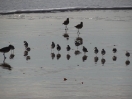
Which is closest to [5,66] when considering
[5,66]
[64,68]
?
[5,66]

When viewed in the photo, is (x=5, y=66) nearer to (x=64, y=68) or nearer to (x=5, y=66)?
(x=5, y=66)

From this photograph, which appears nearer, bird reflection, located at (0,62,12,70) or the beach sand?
the beach sand

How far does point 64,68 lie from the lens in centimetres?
1401

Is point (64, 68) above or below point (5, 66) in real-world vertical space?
below

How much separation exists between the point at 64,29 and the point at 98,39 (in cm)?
360

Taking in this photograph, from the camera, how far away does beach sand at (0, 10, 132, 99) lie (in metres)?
11.4

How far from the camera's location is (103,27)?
76.0ft

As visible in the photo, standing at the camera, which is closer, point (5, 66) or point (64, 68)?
point (64, 68)

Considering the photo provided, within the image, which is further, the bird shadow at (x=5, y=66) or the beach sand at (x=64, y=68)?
the bird shadow at (x=5, y=66)

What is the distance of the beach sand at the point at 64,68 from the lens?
1141cm

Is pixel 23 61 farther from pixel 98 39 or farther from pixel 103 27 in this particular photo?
pixel 103 27

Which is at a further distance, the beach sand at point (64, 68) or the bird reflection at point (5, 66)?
the bird reflection at point (5, 66)

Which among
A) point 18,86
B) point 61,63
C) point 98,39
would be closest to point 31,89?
point 18,86

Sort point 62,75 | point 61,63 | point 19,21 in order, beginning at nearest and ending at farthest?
point 62,75, point 61,63, point 19,21
